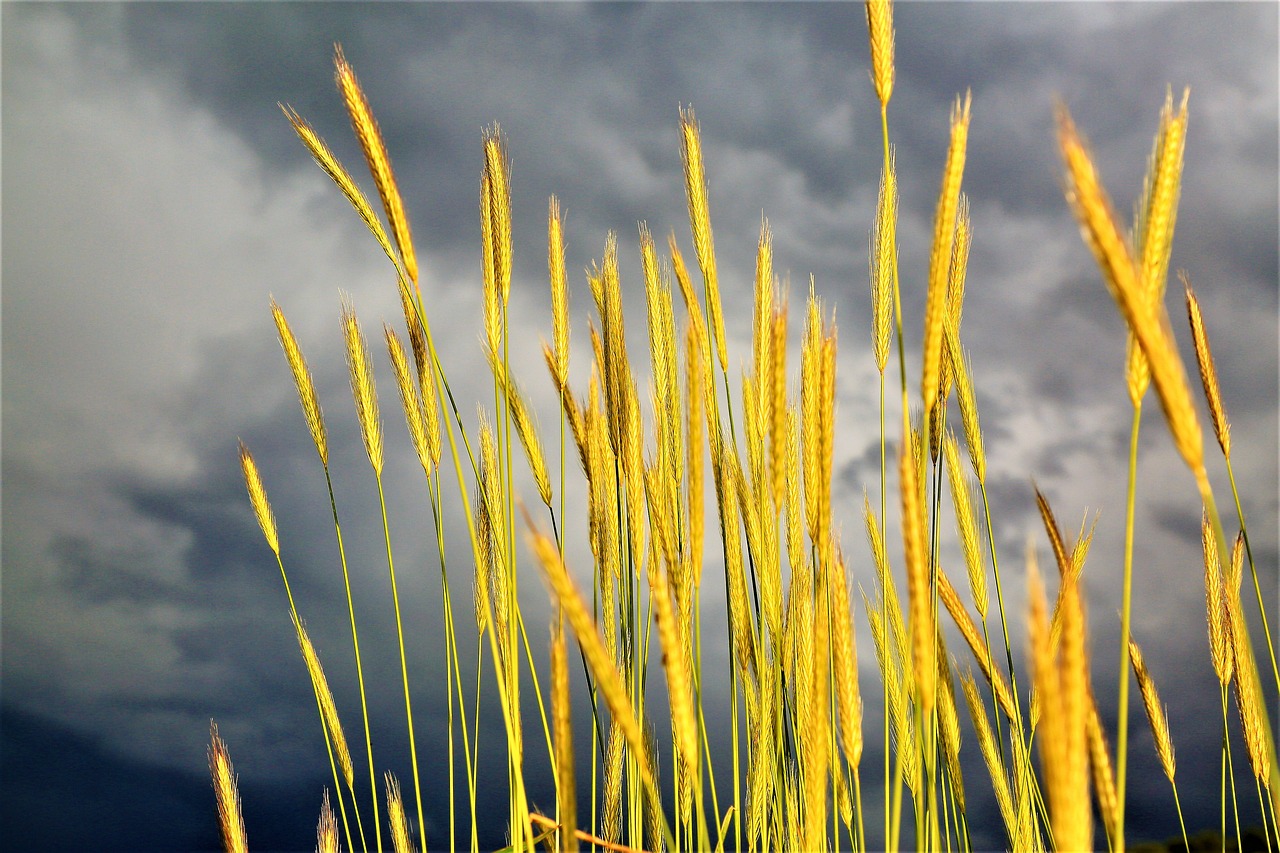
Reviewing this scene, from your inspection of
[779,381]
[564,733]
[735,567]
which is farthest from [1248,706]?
[564,733]

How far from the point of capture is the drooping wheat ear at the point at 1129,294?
2.57 feet

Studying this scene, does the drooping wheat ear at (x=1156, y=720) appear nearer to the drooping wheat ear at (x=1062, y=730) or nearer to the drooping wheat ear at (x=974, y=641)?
the drooping wheat ear at (x=974, y=641)

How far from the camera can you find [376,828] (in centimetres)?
198

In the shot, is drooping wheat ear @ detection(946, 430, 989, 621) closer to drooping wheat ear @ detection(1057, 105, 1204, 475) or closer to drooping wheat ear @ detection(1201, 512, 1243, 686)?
drooping wheat ear @ detection(1201, 512, 1243, 686)

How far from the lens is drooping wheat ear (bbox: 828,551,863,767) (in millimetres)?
1076

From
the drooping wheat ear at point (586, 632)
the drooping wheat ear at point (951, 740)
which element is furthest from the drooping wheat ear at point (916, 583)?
the drooping wheat ear at point (951, 740)

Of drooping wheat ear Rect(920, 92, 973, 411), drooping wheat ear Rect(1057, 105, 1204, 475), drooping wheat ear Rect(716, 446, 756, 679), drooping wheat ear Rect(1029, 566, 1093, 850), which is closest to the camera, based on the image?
drooping wheat ear Rect(1029, 566, 1093, 850)

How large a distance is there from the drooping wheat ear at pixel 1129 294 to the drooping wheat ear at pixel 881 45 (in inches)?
21.8

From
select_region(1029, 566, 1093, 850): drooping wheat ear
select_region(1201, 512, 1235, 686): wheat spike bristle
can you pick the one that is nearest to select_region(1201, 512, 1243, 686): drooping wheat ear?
select_region(1201, 512, 1235, 686): wheat spike bristle

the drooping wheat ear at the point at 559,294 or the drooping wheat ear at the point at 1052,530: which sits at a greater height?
the drooping wheat ear at the point at 559,294

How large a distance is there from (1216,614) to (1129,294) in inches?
56.0

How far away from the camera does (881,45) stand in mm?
1375

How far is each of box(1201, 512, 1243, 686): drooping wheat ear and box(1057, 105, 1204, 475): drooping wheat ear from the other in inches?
39.1

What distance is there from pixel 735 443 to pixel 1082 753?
3.92 feet
